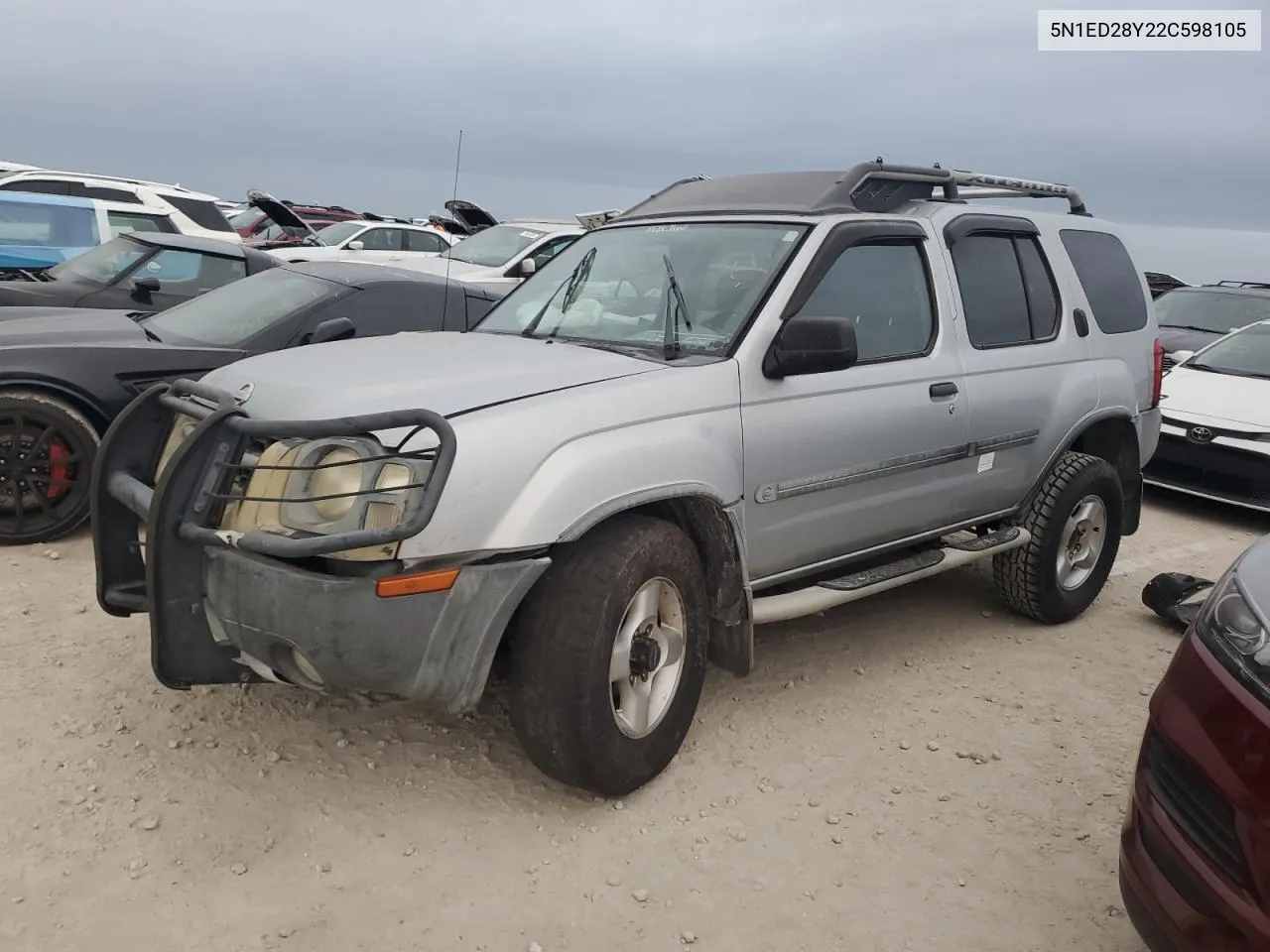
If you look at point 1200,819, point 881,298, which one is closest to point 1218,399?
point 881,298

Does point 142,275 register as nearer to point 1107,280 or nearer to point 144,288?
point 144,288

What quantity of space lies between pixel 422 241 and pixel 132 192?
18.6ft

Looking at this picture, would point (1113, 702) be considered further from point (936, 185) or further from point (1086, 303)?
point (936, 185)

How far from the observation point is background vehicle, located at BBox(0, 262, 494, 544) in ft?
16.3

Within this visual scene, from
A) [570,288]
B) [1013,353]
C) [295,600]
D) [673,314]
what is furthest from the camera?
[1013,353]

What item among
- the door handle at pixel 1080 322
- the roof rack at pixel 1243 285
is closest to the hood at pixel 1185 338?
the roof rack at pixel 1243 285

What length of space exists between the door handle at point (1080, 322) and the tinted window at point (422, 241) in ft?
44.0

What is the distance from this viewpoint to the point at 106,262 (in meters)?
7.19

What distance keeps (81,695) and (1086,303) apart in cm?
478

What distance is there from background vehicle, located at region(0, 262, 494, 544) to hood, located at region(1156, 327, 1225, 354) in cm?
810

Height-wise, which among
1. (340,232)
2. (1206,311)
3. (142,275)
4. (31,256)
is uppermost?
(340,232)

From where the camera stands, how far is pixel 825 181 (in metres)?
4.16

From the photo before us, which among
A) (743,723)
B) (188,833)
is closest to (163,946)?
(188,833)

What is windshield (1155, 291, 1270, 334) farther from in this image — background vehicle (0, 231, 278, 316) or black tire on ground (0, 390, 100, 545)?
black tire on ground (0, 390, 100, 545)
